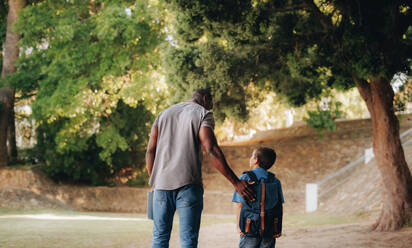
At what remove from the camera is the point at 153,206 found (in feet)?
12.4

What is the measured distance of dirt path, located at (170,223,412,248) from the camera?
7.68m

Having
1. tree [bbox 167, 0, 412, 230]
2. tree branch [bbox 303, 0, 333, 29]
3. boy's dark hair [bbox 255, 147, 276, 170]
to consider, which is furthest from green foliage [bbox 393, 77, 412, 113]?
boy's dark hair [bbox 255, 147, 276, 170]

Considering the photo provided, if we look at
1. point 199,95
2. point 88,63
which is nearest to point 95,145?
point 88,63

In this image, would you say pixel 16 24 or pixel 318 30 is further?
pixel 16 24

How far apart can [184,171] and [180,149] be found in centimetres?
18

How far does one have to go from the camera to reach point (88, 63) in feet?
57.5

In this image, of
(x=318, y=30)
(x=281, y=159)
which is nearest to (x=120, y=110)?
(x=281, y=159)

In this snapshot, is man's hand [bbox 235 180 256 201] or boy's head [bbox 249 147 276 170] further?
boy's head [bbox 249 147 276 170]

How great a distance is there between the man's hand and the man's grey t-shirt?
1.07 feet

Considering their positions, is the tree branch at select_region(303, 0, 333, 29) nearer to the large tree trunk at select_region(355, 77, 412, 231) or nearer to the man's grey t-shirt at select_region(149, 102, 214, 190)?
the large tree trunk at select_region(355, 77, 412, 231)

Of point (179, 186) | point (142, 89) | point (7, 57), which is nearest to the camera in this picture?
point (179, 186)

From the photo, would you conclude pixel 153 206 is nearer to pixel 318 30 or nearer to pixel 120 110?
pixel 318 30

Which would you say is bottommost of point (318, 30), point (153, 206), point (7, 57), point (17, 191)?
point (17, 191)

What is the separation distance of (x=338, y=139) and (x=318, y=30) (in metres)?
14.3
